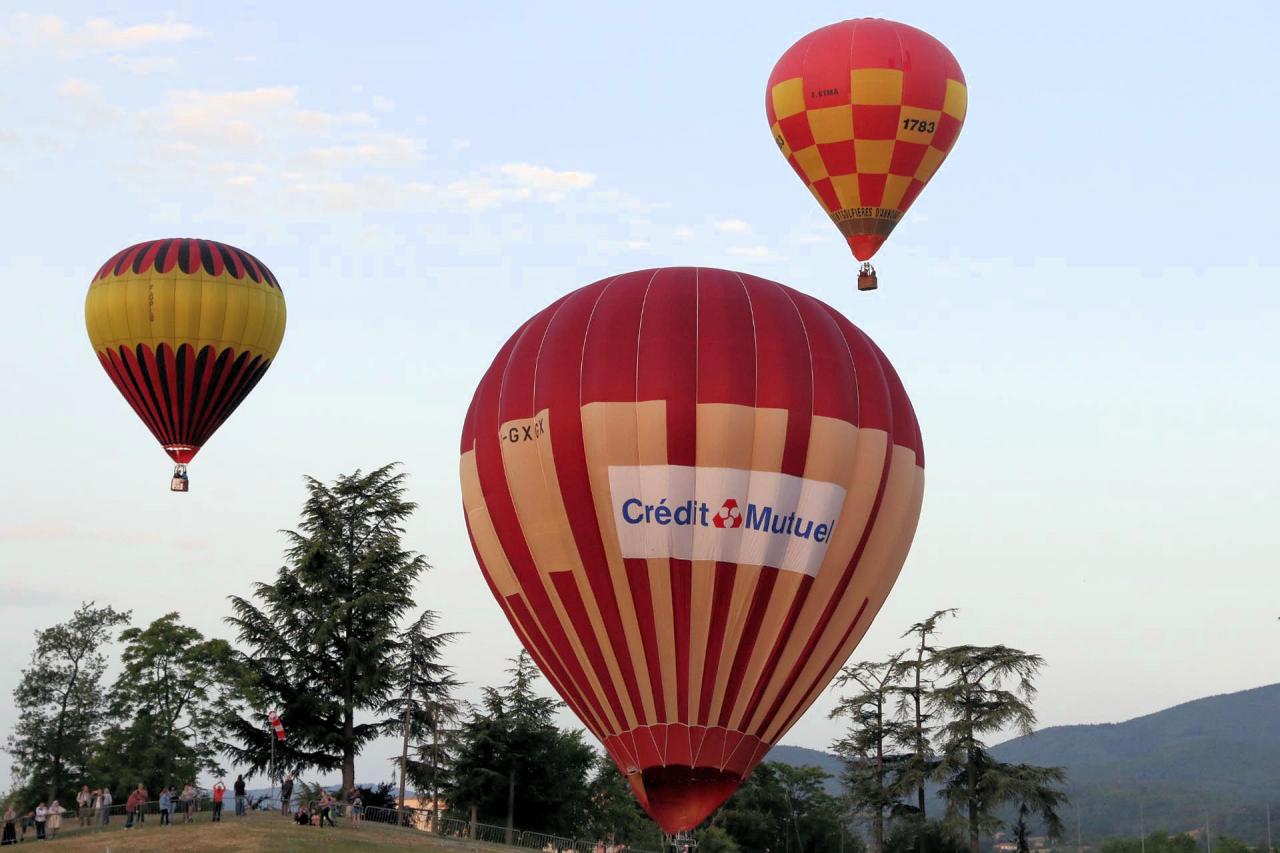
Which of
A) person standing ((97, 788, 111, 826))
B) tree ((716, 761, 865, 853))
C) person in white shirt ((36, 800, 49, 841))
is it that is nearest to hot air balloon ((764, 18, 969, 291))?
person standing ((97, 788, 111, 826))

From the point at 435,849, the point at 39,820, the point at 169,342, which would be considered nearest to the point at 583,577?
the point at 435,849

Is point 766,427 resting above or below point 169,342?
below

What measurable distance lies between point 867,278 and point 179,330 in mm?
17500

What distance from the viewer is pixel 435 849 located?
127ft

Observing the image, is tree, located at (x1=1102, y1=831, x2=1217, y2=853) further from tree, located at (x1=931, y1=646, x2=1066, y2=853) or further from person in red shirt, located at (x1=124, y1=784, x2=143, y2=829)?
person in red shirt, located at (x1=124, y1=784, x2=143, y2=829)

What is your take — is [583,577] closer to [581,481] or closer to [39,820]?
[581,481]

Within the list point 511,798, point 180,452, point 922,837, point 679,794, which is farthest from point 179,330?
point 922,837

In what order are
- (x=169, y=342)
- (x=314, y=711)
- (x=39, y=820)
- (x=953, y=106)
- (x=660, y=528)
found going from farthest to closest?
1. (x=314, y=711)
2. (x=169, y=342)
3. (x=953, y=106)
4. (x=39, y=820)
5. (x=660, y=528)

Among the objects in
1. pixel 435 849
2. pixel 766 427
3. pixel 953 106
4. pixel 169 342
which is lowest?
pixel 435 849

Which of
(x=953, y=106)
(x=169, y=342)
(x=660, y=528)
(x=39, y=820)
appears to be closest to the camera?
(x=660, y=528)

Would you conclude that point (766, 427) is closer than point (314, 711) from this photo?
Yes

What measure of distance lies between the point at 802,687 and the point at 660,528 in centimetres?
375

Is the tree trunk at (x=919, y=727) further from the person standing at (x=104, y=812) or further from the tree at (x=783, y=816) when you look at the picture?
the person standing at (x=104, y=812)

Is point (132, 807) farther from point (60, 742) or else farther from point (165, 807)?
point (60, 742)
